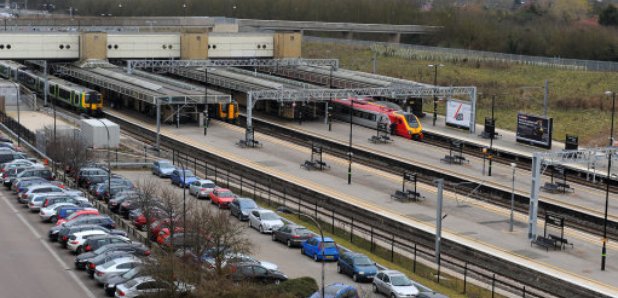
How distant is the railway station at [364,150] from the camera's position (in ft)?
136

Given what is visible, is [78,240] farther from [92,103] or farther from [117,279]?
[92,103]

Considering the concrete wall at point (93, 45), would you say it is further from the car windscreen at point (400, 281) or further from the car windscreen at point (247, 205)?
the car windscreen at point (400, 281)

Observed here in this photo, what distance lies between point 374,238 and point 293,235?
4.65 m

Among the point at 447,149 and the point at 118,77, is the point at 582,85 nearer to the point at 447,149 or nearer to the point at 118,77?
the point at 447,149

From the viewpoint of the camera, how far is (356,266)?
3516cm

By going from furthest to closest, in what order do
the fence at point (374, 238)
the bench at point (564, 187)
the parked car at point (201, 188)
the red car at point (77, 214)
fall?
the bench at point (564, 187), the parked car at point (201, 188), the red car at point (77, 214), the fence at point (374, 238)

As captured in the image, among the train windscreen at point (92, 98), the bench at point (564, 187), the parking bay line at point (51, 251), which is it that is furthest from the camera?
the train windscreen at point (92, 98)

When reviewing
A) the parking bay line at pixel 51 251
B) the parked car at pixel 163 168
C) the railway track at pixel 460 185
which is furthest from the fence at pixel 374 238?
the parking bay line at pixel 51 251

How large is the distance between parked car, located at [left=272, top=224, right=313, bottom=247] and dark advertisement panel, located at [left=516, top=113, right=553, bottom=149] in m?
27.7

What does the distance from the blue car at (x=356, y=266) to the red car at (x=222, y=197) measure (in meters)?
10.6

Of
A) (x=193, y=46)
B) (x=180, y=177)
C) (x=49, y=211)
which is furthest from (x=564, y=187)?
(x=193, y=46)

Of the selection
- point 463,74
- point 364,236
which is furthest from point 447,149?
point 463,74

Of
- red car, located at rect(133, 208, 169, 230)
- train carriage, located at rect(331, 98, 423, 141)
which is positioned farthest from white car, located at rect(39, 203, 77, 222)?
train carriage, located at rect(331, 98, 423, 141)

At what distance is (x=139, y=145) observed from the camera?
205 ft
